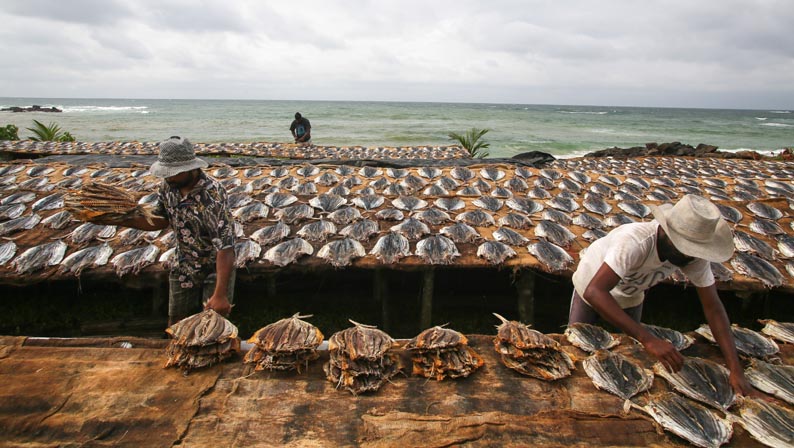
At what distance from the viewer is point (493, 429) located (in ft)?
5.22

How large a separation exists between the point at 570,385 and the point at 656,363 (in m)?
0.54

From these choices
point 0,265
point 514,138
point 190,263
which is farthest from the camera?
point 514,138

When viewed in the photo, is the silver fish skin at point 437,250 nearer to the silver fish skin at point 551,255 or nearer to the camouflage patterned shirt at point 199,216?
the silver fish skin at point 551,255

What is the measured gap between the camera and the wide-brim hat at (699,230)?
1962 mm

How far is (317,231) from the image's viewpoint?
4000mm

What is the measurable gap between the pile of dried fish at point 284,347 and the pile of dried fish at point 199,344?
0.40 ft

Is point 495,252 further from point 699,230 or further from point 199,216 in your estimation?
point 199,216

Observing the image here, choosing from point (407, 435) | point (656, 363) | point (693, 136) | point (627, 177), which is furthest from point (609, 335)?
point (693, 136)

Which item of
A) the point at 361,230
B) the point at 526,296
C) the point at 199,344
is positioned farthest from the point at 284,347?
the point at 526,296

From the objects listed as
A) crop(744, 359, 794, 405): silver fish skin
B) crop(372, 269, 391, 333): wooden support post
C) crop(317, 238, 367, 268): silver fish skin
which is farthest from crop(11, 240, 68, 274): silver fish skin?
crop(744, 359, 794, 405): silver fish skin

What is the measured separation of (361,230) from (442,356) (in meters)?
2.20

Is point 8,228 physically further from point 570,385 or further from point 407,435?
point 570,385

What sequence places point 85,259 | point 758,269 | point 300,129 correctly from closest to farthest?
point 758,269 < point 85,259 < point 300,129

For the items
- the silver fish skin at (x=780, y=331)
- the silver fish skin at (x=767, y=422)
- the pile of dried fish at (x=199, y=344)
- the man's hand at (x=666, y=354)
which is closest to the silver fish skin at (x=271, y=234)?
the pile of dried fish at (x=199, y=344)
